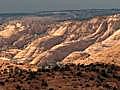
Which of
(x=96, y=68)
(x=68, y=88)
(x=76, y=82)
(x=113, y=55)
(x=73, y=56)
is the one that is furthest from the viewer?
(x=73, y=56)

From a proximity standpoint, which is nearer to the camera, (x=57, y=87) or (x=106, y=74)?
(x=57, y=87)

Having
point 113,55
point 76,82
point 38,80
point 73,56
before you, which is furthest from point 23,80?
point 73,56

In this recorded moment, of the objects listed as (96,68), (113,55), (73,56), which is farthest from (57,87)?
(73,56)

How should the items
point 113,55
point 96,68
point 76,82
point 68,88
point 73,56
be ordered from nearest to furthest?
point 68,88 → point 76,82 → point 96,68 → point 113,55 → point 73,56

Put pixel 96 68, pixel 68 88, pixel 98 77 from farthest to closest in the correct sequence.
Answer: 1. pixel 96 68
2. pixel 98 77
3. pixel 68 88

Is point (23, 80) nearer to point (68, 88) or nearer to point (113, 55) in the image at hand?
point (68, 88)

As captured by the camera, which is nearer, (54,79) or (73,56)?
(54,79)

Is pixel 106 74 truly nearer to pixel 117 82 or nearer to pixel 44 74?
pixel 117 82

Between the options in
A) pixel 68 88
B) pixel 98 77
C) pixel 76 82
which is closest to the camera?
pixel 68 88
